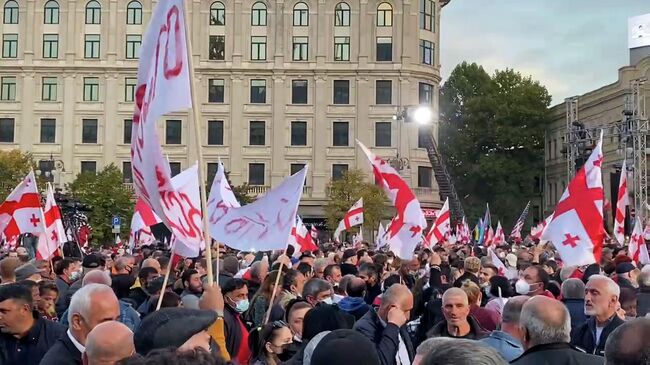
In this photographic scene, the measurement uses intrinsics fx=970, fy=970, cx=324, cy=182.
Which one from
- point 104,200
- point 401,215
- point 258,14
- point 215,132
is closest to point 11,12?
point 215,132

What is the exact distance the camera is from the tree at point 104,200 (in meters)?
47.5

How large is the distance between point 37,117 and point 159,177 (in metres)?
57.5

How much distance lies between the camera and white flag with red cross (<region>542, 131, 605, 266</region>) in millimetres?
12844

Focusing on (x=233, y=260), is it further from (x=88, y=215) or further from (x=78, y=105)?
(x=78, y=105)

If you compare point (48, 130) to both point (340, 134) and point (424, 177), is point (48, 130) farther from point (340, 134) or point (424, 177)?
point (424, 177)

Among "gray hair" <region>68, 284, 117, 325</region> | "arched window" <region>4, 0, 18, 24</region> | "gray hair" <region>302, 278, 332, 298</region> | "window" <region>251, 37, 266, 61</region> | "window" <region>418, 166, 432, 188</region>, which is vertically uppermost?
"arched window" <region>4, 0, 18, 24</region>

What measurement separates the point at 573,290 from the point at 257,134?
5408 cm

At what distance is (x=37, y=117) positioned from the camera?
62.2m

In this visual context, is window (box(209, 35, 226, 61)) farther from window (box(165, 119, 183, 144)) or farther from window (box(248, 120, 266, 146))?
window (box(165, 119, 183, 144))

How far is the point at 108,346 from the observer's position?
4.19 metres

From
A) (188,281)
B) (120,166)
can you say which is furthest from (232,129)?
(188,281)

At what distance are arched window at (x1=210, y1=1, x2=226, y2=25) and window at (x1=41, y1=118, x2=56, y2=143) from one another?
477 inches

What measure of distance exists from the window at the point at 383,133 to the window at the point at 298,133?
461cm

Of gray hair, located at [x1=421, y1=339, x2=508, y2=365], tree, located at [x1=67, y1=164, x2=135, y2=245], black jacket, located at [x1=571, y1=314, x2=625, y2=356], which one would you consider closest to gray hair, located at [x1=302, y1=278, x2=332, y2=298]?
black jacket, located at [x1=571, y1=314, x2=625, y2=356]
